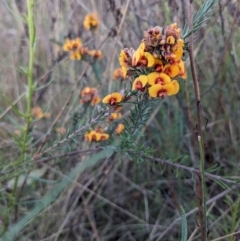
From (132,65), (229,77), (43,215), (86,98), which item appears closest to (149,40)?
(132,65)

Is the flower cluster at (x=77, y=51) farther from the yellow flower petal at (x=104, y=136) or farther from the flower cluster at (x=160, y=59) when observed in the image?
the flower cluster at (x=160, y=59)

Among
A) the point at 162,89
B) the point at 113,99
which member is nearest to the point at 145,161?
the point at 113,99

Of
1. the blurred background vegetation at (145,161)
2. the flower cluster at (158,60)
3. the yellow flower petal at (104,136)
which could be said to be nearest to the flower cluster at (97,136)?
the yellow flower petal at (104,136)

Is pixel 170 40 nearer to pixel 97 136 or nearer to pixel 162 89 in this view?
pixel 162 89

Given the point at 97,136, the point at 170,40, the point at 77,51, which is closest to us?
the point at 170,40

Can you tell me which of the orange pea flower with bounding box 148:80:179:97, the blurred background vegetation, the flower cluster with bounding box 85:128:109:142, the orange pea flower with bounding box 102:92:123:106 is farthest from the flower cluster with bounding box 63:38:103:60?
the orange pea flower with bounding box 148:80:179:97
